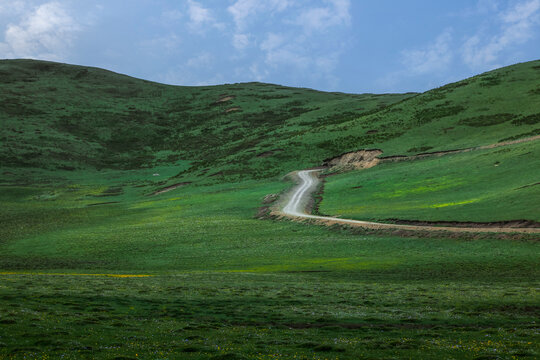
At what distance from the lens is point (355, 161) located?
97562 millimetres

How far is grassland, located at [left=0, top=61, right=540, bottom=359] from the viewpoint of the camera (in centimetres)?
1588

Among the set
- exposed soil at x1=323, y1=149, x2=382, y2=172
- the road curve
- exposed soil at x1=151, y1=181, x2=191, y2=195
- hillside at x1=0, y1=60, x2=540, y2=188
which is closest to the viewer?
the road curve

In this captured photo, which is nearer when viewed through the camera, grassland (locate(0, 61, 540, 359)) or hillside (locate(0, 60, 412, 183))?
grassland (locate(0, 61, 540, 359))

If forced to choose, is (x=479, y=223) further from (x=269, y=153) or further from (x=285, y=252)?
(x=269, y=153)

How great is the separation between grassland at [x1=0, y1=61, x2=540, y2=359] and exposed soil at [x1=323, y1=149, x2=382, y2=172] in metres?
3.79

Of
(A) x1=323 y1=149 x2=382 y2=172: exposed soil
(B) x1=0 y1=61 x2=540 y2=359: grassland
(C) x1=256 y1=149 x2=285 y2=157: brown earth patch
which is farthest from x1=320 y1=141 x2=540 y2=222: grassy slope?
(C) x1=256 y1=149 x2=285 y2=157: brown earth patch

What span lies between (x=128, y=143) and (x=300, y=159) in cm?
8397

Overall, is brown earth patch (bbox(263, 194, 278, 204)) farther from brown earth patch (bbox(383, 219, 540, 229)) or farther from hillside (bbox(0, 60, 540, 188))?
hillside (bbox(0, 60, 540, 188))

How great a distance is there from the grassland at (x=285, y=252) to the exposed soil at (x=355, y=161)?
3.79 meters

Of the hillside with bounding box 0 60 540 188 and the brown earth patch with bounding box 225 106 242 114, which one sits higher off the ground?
the brown earth patch with bounding box 225 106 242 114

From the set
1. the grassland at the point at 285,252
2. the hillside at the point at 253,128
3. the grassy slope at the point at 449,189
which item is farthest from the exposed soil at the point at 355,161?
the grassy slope at the point at 449,189

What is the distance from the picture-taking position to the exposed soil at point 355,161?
308 ft

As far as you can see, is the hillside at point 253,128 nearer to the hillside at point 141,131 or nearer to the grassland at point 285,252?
the hillside at point 141,131

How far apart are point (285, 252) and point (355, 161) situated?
57.7 metres
